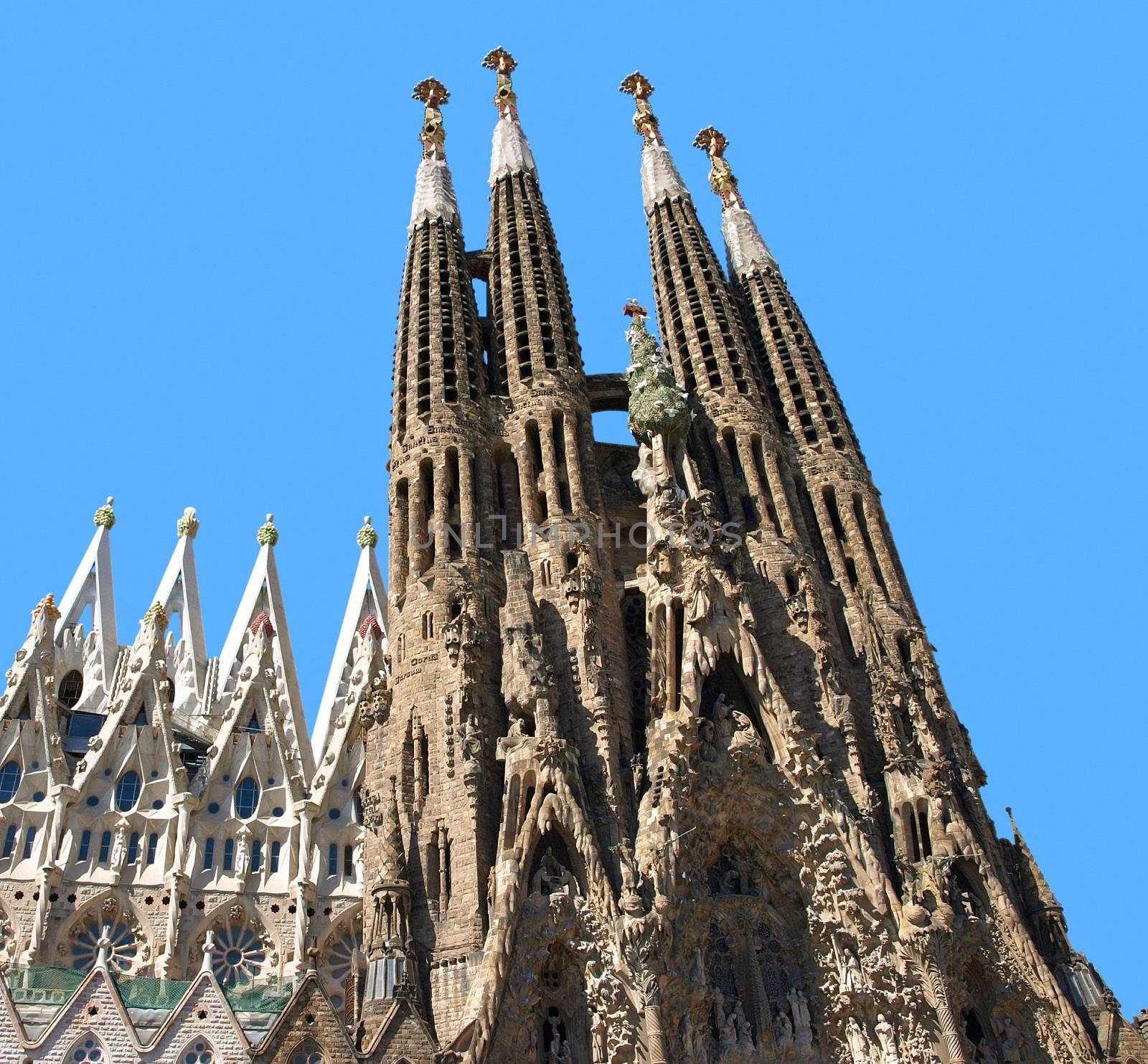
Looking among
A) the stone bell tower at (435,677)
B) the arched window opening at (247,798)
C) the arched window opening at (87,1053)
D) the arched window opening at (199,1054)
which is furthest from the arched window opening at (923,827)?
the arched window opening at (87,1053)

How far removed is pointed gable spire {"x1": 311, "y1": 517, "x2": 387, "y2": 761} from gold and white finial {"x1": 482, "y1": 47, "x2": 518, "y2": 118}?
15532mm

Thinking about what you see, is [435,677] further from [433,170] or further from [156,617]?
[433,170]

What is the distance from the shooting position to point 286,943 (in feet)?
87.5

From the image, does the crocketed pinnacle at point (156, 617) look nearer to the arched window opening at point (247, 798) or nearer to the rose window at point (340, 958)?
the arched window opening at point (247, 798)

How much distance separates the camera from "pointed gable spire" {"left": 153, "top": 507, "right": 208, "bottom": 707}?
1375 inches

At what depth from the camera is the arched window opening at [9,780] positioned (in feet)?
90.0

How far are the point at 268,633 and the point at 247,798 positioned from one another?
738 centimetres

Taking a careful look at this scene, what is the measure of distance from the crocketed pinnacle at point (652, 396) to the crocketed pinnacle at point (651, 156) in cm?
1012

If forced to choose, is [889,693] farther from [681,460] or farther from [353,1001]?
[353,1001]

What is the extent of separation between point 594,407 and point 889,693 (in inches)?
546

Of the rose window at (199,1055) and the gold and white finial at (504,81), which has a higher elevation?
the gold and white finial at (504,81)

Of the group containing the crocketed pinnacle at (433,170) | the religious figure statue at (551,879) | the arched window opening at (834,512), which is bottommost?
the religious figure statue at (551,879)

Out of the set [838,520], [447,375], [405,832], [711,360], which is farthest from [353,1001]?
[711,360]

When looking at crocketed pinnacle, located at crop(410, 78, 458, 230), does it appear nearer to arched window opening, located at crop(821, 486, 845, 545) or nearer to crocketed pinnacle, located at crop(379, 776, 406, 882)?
arched window opening, located at crop(821, 486, 845, 545)
